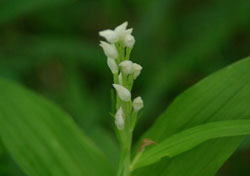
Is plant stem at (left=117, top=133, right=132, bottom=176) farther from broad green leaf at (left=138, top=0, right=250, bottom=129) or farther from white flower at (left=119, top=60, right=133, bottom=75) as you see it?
broad green leaf at (left=138, top=0, right=250, bottom=129)

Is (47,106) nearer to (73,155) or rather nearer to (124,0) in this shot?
(73,155)

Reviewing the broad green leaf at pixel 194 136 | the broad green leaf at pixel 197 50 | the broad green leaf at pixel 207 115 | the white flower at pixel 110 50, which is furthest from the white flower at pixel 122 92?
the broad green leaf at pixel 197 50

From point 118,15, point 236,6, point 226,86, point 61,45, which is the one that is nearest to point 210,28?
point 236,6

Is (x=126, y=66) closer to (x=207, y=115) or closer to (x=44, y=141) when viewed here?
(x=207, y=115)

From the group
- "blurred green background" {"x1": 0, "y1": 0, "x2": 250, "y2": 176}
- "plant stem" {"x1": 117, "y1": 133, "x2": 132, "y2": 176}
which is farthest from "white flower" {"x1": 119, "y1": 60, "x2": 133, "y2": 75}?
"blurred green background" {"x1": 0, "y1": 0, "x2": 250, "y2": 176}

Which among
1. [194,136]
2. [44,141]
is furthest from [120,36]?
[44,141]

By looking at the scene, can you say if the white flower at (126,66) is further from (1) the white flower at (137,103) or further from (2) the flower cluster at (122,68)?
(1) the white flower at (137,103)
